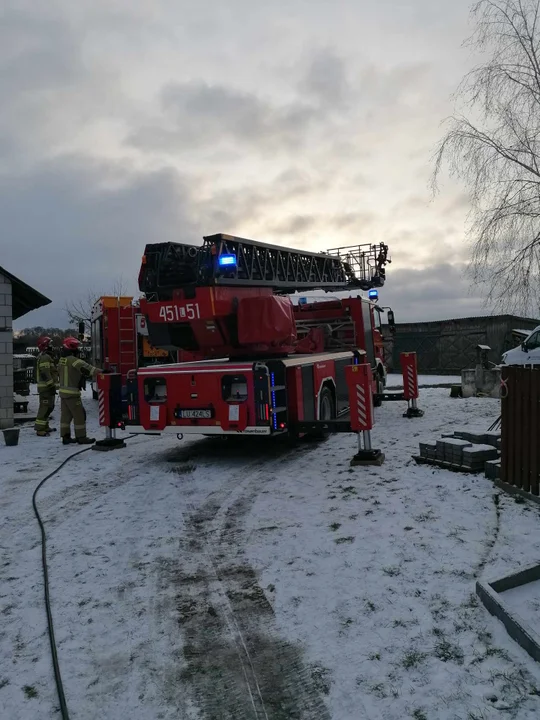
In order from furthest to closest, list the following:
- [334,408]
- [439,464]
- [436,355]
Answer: [436,355] → [334,408] → [439,464]

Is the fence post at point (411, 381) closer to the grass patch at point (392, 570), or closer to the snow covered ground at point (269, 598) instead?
the snow covered ground at point (269, 598)

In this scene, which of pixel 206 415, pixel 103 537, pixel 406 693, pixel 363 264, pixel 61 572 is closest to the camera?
pixel 406 693

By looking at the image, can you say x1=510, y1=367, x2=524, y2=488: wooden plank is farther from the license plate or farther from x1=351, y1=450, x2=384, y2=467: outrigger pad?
the license plate

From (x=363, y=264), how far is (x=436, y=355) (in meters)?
14.5

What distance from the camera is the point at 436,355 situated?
1060 inches

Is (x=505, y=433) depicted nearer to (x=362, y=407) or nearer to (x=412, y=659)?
(x=362, y=407)

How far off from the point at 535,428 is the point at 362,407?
243cm

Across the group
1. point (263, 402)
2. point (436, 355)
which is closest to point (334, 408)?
point (263, 402)

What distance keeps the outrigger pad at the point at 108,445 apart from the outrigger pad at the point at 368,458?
14.1ft

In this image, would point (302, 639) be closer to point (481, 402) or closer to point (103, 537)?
point (103, 537)

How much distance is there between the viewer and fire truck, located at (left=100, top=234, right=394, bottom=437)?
7.57 meters

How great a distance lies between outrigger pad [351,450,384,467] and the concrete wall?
348 inches

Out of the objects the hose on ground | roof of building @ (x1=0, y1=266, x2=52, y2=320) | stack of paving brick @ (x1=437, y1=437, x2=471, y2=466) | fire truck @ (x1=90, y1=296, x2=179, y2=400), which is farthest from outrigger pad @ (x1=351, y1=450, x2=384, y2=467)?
fire truck @ (x1=90, y1=296, x2=179, y2=400)

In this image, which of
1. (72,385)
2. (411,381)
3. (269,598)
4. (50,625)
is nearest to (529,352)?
(411,381)
